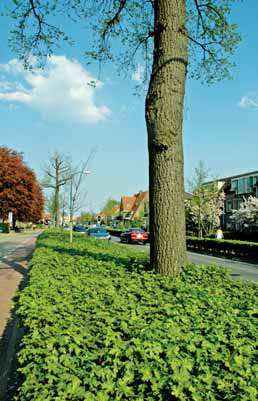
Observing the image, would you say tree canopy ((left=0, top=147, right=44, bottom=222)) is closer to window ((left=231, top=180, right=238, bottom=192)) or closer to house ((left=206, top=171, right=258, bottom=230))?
house ((left=206, top=171, right=258, bottom=230))

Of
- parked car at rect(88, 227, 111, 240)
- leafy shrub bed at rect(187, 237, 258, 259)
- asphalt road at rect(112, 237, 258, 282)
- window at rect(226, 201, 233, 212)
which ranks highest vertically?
window at rect(226, 201, 233, 212)

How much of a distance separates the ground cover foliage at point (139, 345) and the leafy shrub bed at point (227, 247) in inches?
755

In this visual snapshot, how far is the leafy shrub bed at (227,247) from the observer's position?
22.7 meters

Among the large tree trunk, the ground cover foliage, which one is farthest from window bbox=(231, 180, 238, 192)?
the ground cover foliage

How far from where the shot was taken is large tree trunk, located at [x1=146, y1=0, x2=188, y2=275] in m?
5.44

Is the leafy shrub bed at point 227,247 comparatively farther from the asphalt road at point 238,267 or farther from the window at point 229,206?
the window at point 229,206

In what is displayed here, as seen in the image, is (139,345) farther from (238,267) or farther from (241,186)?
(241,186)

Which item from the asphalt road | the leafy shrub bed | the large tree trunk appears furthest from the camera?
the leafy shrub bed

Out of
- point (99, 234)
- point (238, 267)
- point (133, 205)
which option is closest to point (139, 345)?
point (238, 267)

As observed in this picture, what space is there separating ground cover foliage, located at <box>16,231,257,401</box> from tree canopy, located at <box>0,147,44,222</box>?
183 feet

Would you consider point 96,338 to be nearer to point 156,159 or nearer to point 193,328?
point 193,328

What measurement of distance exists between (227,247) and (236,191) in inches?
1502

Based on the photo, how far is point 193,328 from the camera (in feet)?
9.66

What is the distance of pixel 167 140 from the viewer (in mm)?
5496
